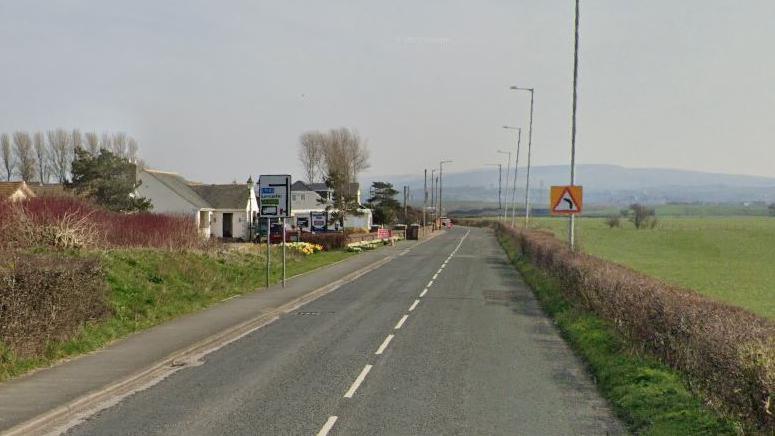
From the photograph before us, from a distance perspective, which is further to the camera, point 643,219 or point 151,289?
point 643,219

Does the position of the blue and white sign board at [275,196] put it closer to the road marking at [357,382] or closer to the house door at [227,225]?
the road marking at [357,382]

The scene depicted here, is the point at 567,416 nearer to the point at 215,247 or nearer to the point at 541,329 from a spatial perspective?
the point at 541,329

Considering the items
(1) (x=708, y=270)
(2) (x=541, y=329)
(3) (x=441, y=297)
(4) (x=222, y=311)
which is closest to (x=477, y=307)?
(3) (x=441, y=297)

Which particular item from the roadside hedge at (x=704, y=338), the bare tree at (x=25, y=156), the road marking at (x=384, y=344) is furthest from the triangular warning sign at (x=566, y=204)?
the bare tree at (x=25, y=156)

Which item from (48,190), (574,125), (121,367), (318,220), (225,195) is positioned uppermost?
(574,125)

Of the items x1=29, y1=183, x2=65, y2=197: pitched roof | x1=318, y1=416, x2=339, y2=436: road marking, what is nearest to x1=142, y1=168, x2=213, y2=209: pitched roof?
x1=29, y1=183, x2=65, y2=197: pitched roof

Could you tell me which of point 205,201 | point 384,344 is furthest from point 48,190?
point 205,201

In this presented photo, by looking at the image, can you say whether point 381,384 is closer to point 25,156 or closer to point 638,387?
point 638,387

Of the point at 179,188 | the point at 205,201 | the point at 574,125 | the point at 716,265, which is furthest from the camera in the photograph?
the point at 205,201

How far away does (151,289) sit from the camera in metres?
18.9

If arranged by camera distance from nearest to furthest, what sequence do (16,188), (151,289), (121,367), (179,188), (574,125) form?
1. (121,367)
2. (151,289)
3. (574,125)
4. (16,188)
5. (179,188)

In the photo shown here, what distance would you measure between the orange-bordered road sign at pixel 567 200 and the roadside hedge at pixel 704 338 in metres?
8.72

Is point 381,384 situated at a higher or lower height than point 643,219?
higher

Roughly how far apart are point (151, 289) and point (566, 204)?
1390 cm
